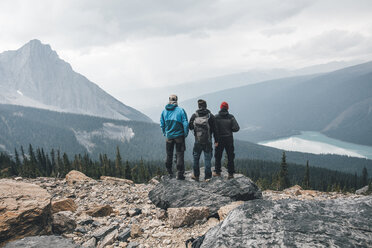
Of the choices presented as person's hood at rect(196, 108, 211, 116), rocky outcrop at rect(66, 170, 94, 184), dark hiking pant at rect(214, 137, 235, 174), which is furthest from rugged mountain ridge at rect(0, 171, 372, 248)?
→ rocky outcrop at rect(66, 170, 94, 184)

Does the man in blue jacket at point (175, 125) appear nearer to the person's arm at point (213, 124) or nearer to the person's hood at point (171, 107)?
the person's hood at point (171, 107)

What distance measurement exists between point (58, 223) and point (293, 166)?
165m

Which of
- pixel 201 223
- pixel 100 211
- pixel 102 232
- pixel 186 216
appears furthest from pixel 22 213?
pixel 201 223

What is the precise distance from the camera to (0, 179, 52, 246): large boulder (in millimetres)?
5855

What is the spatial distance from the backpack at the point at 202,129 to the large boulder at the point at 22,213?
635 centimetres

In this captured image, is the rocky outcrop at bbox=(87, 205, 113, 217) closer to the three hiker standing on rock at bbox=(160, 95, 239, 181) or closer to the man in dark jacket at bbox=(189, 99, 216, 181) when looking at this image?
the three hiker standing on rock at bbox=(160, 95, 239, 181)

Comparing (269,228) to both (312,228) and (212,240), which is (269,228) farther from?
(212,240)

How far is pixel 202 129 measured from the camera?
9.61m

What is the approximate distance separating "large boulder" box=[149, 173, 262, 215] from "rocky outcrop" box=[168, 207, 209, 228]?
840 millimetres

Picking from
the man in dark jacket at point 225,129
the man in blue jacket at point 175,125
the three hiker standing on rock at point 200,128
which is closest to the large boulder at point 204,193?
the three hiker standing on rock at point 200,128

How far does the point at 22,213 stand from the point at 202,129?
23.4 ft

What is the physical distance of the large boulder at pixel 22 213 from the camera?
5.86 m

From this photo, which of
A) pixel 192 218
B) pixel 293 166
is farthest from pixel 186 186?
pixel 293 166

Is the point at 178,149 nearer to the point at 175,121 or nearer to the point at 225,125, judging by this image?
the point at 175,121
